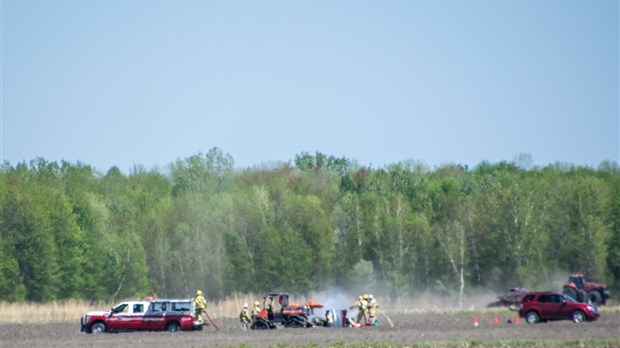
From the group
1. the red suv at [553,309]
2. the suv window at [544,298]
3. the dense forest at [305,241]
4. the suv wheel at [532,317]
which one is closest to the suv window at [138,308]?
the red suv at [553,309]

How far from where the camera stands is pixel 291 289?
9425 centimetres

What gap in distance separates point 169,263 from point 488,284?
26706 millimetres

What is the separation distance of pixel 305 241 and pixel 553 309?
39925mm

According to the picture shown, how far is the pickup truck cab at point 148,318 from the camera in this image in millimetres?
60062

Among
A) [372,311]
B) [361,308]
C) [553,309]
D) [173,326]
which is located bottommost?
[553,309]

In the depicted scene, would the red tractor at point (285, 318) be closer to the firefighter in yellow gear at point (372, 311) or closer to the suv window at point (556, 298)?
the firefighter in yellow gear at point (372, 311)

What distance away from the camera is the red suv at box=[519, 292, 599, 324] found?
5950cm

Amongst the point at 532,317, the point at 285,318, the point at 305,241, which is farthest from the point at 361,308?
the point at 305,241

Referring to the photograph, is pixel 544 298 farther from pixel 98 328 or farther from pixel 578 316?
pixel 98 328

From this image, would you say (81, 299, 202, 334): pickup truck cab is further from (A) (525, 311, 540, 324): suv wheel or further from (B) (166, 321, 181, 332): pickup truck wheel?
(A) (525, 311, 540, 324): suv wheel

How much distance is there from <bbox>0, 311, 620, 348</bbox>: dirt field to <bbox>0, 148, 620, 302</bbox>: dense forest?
2761cm

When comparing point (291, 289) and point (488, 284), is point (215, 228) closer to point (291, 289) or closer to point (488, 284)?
point (291, 289)

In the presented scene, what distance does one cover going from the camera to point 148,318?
60.2 metres

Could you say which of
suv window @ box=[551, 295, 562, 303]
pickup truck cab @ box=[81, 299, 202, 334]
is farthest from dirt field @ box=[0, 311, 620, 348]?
pickup truck cab @ box=[81, 299, 202, 334]
